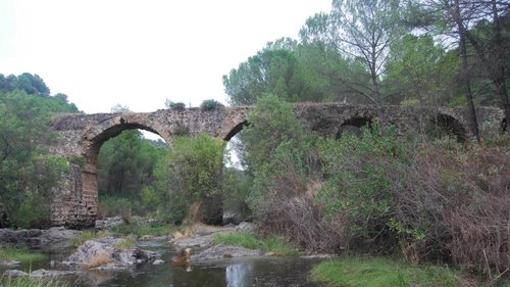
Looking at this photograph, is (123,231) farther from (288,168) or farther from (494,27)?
(494,27)

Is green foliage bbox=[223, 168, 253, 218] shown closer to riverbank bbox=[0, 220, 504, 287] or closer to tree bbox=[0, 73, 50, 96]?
riverbank bbox=[0, 220, 504, 287]

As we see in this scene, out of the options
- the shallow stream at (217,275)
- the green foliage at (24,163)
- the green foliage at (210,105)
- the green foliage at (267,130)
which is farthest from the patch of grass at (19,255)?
the green foliage at (210,105)

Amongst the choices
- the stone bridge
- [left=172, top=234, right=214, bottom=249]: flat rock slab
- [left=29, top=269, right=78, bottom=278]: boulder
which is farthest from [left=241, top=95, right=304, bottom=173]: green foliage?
[left=29, top=269, right=78, bottom=278]: boulder

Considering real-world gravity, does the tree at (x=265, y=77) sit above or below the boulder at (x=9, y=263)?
above

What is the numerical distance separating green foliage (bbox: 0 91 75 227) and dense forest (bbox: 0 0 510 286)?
40 millimetres

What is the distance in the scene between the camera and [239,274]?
9320 millimetres

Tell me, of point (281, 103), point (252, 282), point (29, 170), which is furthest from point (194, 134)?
point (252, 282)

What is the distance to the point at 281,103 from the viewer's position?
19219mm

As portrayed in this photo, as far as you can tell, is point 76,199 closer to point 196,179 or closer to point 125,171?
point 196,179

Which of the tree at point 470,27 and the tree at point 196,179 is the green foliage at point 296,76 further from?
the tree at point 470,27

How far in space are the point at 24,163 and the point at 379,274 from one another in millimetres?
11357

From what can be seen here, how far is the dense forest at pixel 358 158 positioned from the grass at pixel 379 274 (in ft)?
1.02

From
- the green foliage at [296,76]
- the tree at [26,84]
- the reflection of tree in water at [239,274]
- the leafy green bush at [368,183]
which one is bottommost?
the reflection of tree in water at [239,274]

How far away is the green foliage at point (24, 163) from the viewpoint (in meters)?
14.3
